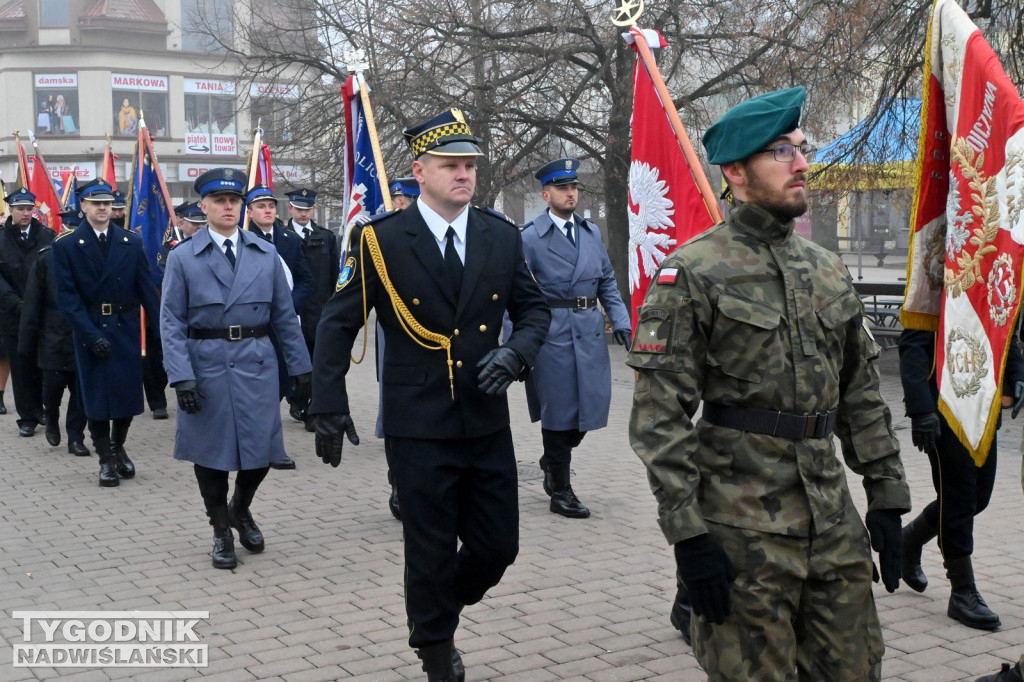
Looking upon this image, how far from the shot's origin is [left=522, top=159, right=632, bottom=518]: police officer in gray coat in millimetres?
7746

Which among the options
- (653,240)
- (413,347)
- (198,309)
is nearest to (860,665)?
(413,347)

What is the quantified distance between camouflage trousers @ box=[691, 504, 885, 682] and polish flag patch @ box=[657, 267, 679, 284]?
64 centimetres

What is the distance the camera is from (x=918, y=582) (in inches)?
229

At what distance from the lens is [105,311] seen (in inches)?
362

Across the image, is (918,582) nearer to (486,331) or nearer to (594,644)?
(594,644)

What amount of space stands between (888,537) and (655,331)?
853 millimetres

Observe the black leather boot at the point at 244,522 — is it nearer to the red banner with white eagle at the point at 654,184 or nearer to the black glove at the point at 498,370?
the red banner with white eagle at the point at 654,184

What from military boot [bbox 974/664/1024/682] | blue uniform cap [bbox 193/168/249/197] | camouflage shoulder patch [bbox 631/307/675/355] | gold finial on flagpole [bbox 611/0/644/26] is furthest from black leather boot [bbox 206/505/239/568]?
camouflage shoulder patch [bbox 631/307/675/355]

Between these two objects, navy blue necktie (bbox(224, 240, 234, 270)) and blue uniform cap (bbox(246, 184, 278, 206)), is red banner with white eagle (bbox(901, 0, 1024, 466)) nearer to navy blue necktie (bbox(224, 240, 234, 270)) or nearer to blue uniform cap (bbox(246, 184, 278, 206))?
navy blue necktie (bbox(224, 240, 234, 270))

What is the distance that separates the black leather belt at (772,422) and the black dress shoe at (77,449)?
8.14 metres

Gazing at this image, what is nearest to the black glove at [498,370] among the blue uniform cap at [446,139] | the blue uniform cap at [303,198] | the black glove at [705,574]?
the blue uniform cap at [446,139]

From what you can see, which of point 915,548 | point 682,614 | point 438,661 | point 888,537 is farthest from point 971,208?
point 438,661

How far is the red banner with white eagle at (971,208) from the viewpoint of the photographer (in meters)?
3.90

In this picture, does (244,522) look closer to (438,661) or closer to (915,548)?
(438,661)
